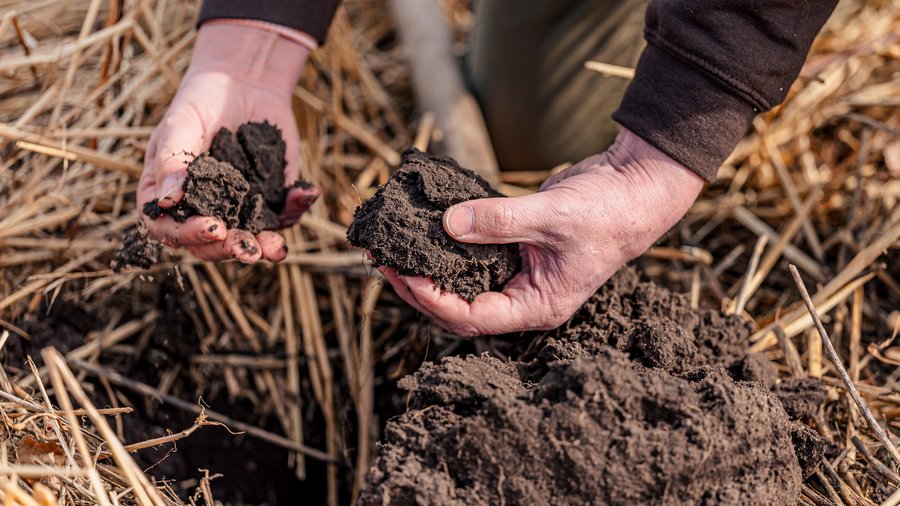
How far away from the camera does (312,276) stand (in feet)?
8.10

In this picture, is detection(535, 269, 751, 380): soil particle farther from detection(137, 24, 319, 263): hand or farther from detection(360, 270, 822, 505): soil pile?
detection(137, 24, 319, 263): hand

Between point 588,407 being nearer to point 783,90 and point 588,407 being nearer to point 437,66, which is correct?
point 783,90

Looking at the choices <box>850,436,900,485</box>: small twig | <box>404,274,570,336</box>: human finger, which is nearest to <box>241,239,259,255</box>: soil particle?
<box>404,274,570,336</box>: human finger

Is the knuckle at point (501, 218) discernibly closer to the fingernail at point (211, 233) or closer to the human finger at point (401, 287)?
the human finger at point (401, 287)

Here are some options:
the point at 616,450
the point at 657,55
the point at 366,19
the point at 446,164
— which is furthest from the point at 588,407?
the point at 366,19

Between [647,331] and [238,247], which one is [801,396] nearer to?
[647,331]

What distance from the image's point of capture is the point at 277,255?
1.75 metres

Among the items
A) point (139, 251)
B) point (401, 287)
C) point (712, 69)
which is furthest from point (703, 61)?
point (139, 251)

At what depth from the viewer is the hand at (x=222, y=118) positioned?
166cm

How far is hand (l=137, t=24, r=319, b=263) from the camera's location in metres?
1.66

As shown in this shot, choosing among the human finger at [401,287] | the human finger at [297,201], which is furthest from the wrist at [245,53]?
the human finger at [401,287]

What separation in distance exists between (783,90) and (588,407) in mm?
945

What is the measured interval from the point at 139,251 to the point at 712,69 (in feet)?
4.84

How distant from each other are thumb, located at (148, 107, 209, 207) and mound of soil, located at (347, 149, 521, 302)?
47 cm
